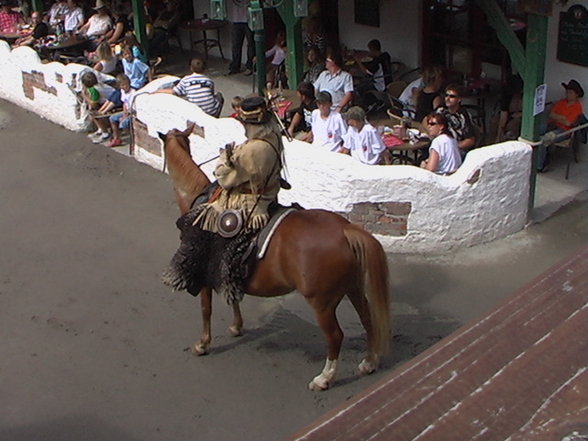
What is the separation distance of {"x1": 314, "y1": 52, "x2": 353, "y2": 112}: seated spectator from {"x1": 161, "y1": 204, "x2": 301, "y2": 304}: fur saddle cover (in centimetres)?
455

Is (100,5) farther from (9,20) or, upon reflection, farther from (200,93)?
(200,93)

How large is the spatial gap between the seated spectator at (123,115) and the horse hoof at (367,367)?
6.06 m

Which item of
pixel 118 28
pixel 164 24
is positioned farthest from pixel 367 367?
pixel 164 24

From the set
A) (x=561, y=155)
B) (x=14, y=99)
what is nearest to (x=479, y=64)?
(x=561, y=155)

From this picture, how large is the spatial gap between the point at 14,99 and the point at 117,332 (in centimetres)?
784

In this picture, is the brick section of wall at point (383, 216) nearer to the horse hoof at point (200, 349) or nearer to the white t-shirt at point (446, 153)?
the white t-shirt at point (446, 153)

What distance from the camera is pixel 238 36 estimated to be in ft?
48.6

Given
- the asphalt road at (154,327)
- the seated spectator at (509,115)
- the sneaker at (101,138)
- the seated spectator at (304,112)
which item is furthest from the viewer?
the sneaker at (101,138)

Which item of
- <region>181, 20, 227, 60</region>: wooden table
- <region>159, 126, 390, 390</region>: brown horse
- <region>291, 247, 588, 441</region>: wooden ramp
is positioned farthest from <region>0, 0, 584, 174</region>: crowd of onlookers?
<region>291, 247, 588, 441</region>: wooden ramp

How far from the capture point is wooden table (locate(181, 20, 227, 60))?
15.5 m

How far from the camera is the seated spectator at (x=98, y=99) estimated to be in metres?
12.4

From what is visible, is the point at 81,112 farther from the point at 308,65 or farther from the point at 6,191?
the point at 308,65

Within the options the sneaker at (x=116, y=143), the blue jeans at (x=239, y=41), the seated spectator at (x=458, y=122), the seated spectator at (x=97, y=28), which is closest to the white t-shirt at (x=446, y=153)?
the seated spectator at (x=458, y=122)

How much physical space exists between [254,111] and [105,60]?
7450 mm
